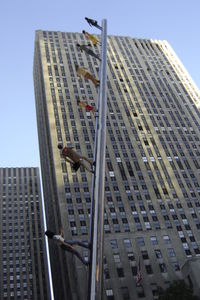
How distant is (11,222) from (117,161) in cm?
8031

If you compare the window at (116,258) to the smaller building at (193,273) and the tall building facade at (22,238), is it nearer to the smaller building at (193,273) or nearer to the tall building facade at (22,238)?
the smaller building at (193,273)

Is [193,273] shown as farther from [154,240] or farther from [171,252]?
[154,240]

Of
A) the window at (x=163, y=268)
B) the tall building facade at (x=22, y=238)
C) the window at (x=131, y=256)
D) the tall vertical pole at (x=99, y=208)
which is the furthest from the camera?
the tall building facade at (x=22, y=238)

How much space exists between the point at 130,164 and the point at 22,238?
76690mm

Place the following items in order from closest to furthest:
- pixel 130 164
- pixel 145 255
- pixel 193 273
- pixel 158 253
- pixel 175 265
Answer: pixel 193 273
pixel 175 265
pixel 145 255
pixel 158 253
pixel 130 164

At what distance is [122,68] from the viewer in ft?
422

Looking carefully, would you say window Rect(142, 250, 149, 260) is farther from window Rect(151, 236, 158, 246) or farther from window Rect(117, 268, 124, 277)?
window Rect(117, 268, 124, 277)

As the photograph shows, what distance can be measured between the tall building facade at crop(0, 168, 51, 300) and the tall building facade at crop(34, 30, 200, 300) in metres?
35.2

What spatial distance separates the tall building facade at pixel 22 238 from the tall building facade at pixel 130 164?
35185 millimetres

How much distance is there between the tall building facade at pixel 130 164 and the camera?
3098 inches

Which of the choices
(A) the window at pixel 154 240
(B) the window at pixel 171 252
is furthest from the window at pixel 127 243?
(B) the window at pixel 171 252

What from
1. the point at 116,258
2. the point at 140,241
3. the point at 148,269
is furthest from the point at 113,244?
the point at 148,269

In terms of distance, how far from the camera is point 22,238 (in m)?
153

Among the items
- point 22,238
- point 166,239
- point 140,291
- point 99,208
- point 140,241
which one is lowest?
point 99,208
